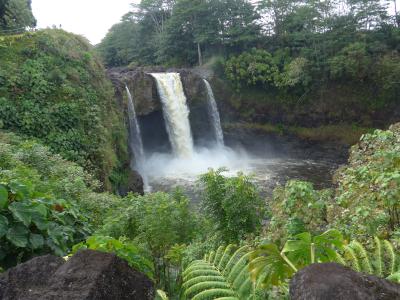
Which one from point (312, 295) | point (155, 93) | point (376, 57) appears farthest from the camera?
point (376, 57)

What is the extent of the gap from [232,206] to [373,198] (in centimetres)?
219

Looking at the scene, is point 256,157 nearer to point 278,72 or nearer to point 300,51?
point 278,72

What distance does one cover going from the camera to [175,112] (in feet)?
76.2

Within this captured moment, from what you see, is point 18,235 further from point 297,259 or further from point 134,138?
point 134,138

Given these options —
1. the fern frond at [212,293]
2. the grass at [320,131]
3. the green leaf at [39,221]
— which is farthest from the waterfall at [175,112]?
the fern frond at [212,293]

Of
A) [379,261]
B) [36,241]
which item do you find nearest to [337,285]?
[379,261]

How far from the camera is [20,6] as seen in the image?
18.7 metres

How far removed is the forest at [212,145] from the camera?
2.62 meters

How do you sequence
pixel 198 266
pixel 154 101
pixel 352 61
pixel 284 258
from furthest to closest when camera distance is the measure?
pixel 352 61
pixel 154 101
pixel 198 266
pixel 284 258

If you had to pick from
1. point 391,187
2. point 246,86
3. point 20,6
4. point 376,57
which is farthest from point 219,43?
point 391,187

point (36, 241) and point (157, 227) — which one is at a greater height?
point (36, 241)

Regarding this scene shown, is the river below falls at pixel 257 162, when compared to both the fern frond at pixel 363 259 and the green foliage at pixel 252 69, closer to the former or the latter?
the green foliage at pixel 252 69

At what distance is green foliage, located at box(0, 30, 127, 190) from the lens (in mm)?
11594

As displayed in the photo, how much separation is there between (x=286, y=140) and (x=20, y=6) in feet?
60.8
